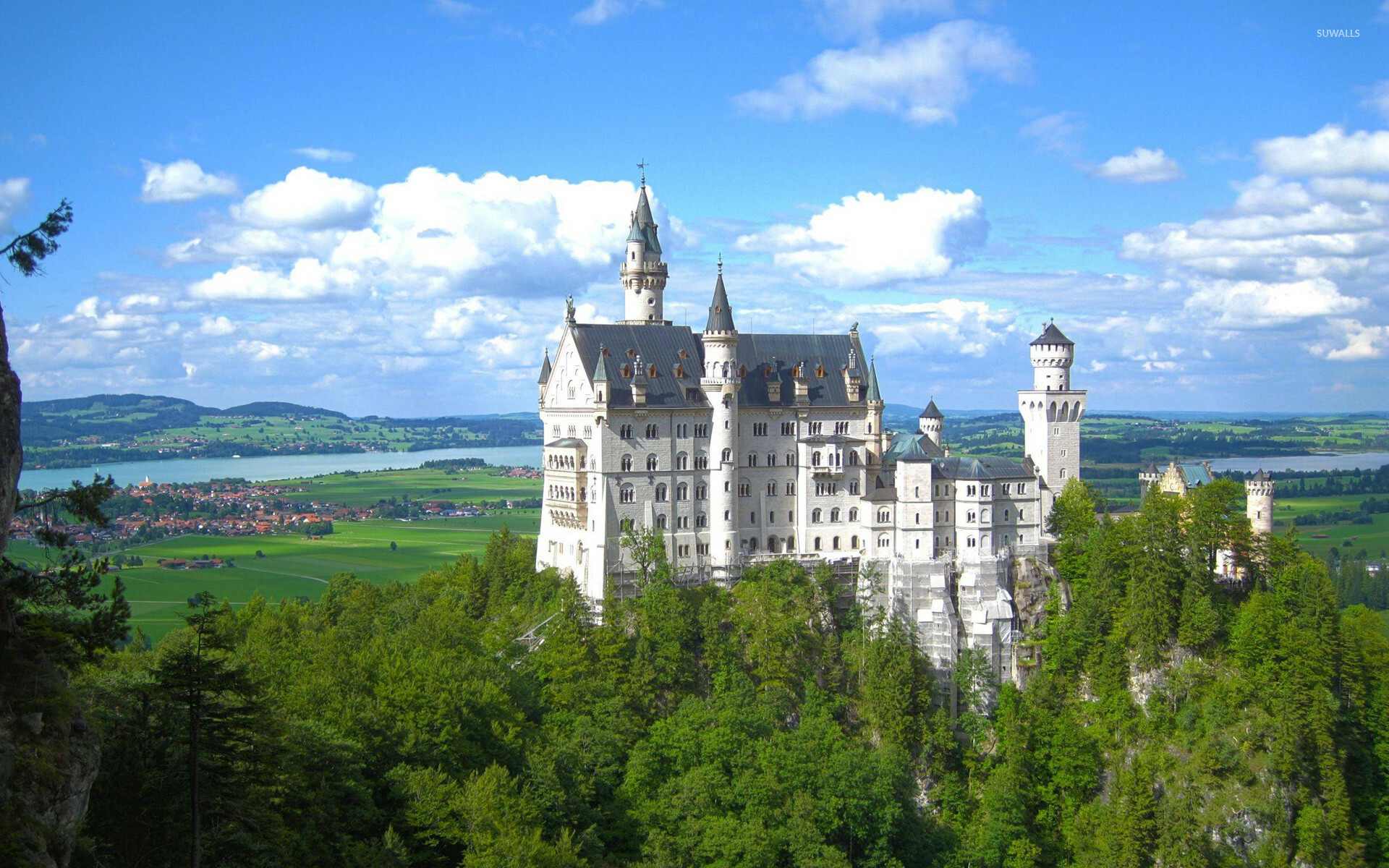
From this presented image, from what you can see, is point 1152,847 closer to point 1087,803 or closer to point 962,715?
point 1087,803

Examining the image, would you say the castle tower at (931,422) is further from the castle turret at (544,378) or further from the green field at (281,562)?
the green field at (281,562)

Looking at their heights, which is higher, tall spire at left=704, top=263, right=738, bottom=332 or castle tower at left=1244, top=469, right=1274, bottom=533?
tall spire at left=704, top=263, right=738, bottom=332

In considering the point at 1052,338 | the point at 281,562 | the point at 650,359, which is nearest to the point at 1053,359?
the point at 1052,338

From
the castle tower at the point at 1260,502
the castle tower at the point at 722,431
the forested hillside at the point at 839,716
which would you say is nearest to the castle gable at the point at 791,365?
the castle tower at the point at 722,431

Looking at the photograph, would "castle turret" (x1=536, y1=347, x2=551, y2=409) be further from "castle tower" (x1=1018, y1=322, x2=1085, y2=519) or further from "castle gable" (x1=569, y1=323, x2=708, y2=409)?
"castle tower" (x1=1018, y1=322, x2=1085, y2=519)

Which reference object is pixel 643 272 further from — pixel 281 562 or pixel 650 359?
pixel 281 562

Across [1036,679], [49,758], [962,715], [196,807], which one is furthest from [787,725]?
[49,758]

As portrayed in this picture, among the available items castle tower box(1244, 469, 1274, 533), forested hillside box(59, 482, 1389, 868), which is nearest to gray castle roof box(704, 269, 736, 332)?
forested hillside box(59, 482, 1389, 868)
